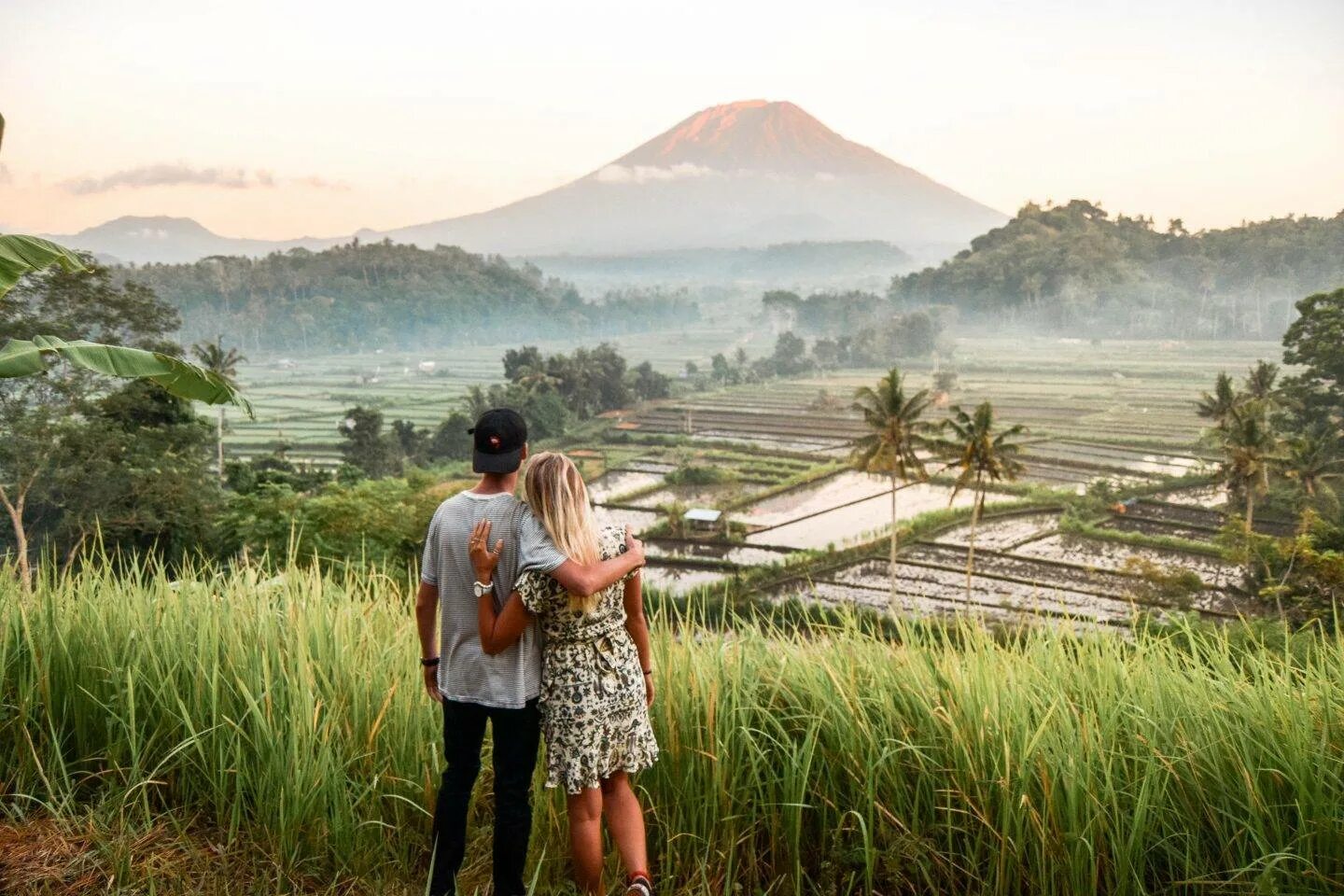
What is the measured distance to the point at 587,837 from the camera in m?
1.80

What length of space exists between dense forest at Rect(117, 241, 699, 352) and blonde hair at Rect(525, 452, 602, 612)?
47.6 meters

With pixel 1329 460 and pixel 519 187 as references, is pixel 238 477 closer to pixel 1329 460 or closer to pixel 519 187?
pixel 1329 460

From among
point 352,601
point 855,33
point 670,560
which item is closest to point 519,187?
point 855,33

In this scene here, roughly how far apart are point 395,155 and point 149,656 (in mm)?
66266

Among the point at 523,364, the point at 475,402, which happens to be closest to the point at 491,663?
the point at 475,402

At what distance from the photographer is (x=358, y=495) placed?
65.3ft

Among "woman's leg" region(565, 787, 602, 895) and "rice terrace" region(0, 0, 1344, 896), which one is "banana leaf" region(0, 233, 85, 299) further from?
"woman's leg" region(565, 787, 602, 895)

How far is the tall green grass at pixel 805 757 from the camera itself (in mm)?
1903

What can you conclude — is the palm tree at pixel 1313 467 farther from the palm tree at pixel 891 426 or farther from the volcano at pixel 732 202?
the volcano at pixel 732 202

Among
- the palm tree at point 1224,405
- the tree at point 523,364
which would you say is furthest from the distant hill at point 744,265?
the palm tree at point 1224,405

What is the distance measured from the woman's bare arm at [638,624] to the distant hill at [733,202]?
10304cm

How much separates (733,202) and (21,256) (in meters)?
109

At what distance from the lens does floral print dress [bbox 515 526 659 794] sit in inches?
69.1

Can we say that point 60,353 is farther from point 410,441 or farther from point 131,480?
point 410,441
